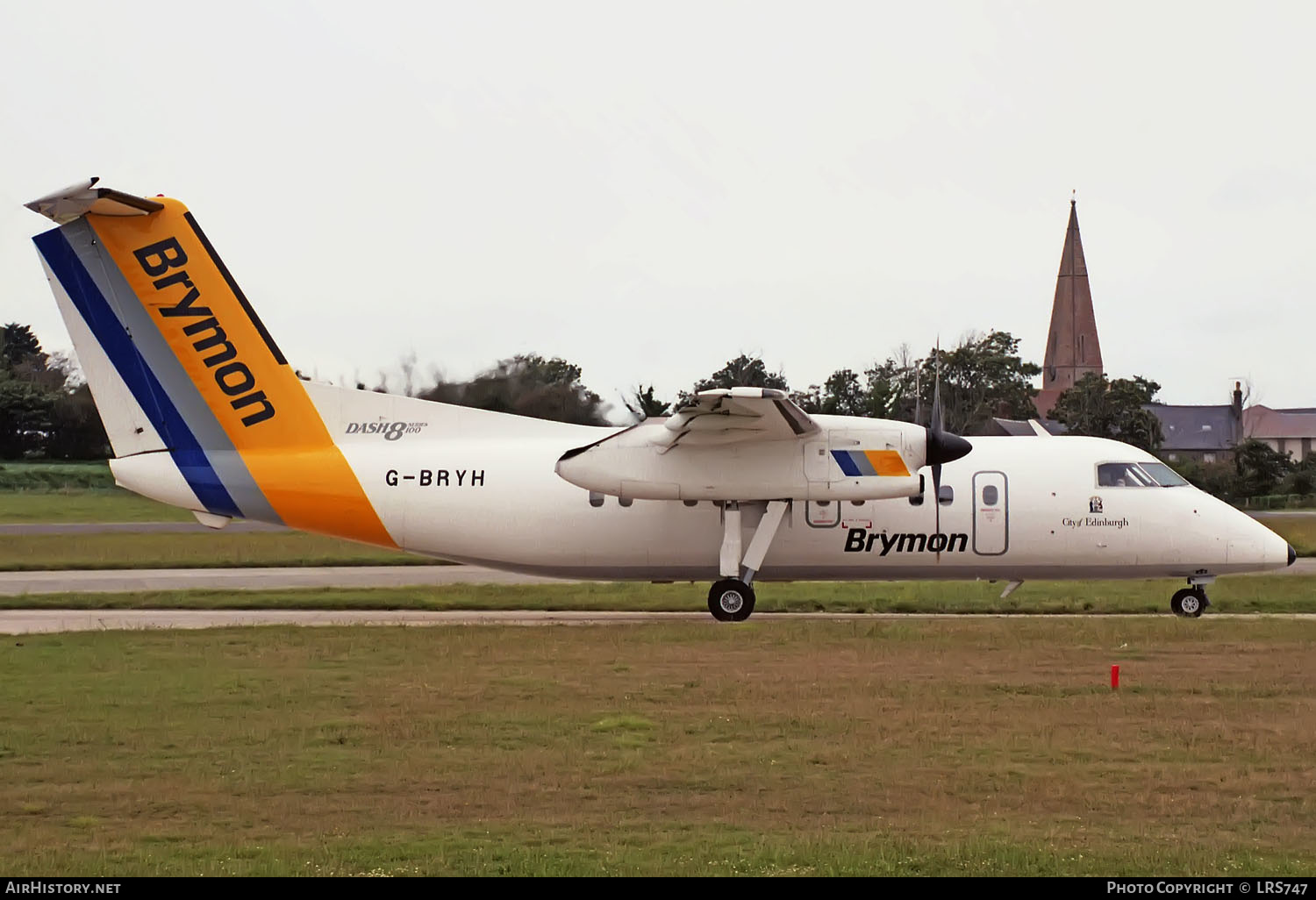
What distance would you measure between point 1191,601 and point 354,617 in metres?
12.7

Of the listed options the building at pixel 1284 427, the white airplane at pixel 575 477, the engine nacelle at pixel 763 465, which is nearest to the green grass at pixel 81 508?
the white airplane at pixel 575 477

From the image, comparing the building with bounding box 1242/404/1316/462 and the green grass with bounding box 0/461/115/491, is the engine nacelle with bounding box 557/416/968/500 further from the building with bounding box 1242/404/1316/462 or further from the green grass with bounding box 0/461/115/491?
the building with bounding box 1242/404/1316/462

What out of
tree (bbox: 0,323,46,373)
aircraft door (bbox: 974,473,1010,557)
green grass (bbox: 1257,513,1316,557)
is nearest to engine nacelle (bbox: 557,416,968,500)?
aircraft door (bbox: 974,473,1010,557)

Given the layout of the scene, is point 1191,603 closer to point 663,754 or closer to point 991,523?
point 991,523

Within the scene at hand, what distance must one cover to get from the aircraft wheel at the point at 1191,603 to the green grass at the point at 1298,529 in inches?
568

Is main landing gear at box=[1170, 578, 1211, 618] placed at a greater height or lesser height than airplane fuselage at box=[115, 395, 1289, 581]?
lesser

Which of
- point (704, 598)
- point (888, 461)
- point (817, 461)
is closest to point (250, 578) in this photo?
point (704, 598)

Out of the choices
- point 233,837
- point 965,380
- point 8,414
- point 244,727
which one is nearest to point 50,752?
point 244,727

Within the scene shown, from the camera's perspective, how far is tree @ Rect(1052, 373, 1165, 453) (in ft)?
210

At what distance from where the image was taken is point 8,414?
172 feet

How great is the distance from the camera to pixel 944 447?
19938mm

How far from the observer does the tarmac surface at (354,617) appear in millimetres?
20953

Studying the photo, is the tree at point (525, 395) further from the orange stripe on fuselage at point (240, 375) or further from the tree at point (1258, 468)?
the tree at point (1258, 468)

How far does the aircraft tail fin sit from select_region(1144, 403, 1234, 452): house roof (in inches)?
3489
